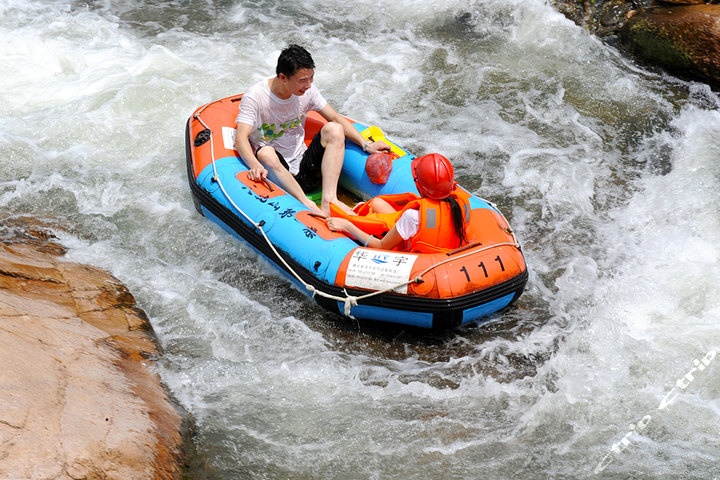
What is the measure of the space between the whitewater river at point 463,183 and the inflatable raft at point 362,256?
28 centimetres

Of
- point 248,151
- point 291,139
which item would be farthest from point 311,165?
point 248,151

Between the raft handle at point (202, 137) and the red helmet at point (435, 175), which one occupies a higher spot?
the red helmet at point (435, 175)

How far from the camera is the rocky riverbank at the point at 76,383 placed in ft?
10.1

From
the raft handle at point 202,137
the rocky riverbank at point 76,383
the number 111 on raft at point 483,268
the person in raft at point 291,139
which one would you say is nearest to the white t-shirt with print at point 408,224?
the number 111 on raft at point 483,268

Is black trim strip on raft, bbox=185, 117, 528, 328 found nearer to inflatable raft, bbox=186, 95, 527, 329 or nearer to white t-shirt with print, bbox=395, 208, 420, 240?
inflatable raft, bbox=186, 95, 527, 329

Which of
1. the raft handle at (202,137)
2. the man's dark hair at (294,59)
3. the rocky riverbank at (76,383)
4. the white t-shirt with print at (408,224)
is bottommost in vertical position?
the rocky riverbank at (76,383)

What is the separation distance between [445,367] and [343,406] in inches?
29.4

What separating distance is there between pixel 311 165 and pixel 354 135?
43 cm

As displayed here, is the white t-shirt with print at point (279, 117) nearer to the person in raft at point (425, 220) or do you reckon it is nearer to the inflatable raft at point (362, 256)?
the inflatable raft at point (362, 256)

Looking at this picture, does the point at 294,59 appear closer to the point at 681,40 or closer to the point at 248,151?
the point at 248,151

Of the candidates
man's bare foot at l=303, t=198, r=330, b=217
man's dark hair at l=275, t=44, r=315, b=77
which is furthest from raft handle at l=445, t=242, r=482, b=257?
man's dark hair at l=275, t=44, r=315, b=77

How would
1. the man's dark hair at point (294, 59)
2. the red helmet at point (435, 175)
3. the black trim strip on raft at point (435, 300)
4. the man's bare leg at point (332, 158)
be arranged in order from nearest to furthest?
the red helmet at point (435, 175) → the black trim strip on raft at point (435, 300) → the man's dark hair at point (294, 59) → the man's bare leg at point (332, 158)

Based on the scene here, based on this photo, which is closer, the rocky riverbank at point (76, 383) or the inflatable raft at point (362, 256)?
the rocky riverbank at point (76, 383)

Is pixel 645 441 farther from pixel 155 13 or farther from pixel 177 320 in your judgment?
pixel 155 13
